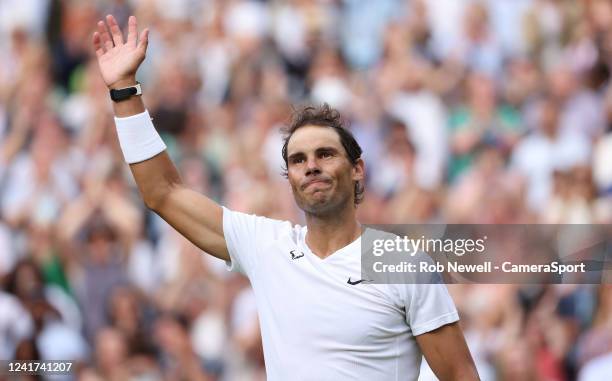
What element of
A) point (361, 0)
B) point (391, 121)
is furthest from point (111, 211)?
point (361, 0)

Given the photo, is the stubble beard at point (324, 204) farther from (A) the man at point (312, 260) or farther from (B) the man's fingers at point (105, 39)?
(B) the man's fingers at point (105, 39)

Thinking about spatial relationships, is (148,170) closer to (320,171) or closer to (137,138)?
(137,138)

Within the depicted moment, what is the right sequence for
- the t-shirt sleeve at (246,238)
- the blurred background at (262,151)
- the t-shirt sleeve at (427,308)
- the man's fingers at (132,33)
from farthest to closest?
the blurred background at (262,151) < the man's fingers at (132,33) < the t-shirt sleeve at (246,238) < the t-shirt sleeve at (427,308)

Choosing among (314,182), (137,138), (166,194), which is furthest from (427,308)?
(137,138)

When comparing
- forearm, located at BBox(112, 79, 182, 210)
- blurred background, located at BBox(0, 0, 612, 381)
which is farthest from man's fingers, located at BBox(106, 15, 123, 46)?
blurred background, located at BBox(0, 0, 612, 381)

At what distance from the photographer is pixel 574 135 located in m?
9.40

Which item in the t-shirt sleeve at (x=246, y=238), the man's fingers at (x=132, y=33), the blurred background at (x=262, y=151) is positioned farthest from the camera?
the blurred background at (x=262, y=151)

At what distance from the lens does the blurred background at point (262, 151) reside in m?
8.70

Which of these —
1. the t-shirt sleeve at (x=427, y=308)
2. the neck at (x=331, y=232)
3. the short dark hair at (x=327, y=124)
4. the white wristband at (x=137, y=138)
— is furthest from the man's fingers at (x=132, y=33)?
the t-shirt sleeve at (x=427, y=308)

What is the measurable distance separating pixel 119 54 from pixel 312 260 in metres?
1.05

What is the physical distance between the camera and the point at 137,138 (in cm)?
461

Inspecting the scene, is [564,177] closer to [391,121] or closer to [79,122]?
[391,121]

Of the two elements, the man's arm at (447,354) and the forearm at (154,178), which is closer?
the man's arm at (447,354)

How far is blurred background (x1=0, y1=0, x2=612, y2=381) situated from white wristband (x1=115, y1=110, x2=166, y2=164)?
3.88m
